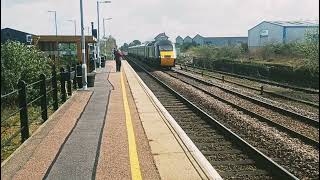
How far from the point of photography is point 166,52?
4131 cm

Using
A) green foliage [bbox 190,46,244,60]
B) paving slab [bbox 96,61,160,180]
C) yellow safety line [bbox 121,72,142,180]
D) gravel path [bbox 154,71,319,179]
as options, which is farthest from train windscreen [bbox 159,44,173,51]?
yellow safety line [bbox 121,72,142,180]

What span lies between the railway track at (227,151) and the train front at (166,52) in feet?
86.0

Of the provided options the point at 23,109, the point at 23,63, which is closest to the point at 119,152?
the point at 23,109

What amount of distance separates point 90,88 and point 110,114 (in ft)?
29.8

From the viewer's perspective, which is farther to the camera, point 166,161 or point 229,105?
point 229,105

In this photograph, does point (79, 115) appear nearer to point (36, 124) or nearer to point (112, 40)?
point (36, 124)

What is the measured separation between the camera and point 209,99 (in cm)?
1914

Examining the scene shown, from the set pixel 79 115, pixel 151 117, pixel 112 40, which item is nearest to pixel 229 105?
pixel 151 117

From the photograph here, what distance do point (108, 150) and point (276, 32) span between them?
61541mm

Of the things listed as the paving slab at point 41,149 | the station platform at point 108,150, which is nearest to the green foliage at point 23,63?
the paving slab at point 41,149

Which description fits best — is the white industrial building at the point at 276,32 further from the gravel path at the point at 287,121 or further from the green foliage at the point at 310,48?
the gravel path at the point at 287,121

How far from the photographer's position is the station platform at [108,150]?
6.71m

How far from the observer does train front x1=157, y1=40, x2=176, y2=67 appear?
41406 millimetres

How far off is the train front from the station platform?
92.3ft
